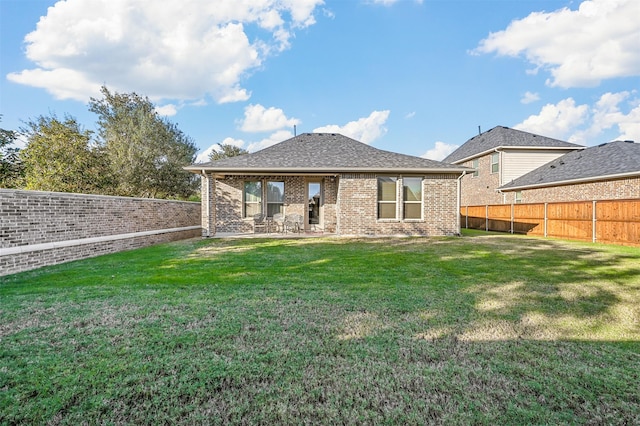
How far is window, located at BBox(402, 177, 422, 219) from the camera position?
1199 cm

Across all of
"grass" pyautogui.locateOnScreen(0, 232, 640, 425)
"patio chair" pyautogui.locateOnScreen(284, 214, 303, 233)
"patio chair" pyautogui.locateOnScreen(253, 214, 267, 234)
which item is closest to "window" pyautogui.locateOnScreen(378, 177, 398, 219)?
"patio chair" pyautogui.locateOnScreen(284, 214, 303, 233)

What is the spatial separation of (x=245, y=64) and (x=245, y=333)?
17.4 m

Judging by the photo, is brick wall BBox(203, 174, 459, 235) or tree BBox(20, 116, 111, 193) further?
tree BBox(20, 116, 111, 193)

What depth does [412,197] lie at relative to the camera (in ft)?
39.6

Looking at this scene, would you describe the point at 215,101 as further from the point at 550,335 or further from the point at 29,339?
the point at 550,335

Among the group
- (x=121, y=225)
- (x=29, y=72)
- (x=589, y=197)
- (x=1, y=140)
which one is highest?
(x=29, y=72)

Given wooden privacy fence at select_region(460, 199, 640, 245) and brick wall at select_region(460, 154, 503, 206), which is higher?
brick wall at select_region(460, 154, 503, 206)

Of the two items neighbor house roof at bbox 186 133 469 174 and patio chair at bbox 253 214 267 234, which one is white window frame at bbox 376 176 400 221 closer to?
neighbor house roof at bbox 186 133 469 174

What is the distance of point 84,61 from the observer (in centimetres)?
1675

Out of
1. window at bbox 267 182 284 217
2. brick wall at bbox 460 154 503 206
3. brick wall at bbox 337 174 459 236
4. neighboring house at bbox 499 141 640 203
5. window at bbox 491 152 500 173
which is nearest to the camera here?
brick wall at bbox 337 174 459 236

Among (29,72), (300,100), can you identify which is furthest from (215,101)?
(29,72)

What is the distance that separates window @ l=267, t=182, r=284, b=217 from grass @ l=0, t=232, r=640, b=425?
779cm

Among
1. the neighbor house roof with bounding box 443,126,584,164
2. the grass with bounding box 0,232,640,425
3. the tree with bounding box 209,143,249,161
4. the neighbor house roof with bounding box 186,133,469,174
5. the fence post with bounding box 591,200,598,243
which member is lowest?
the grass with bounding box 0,232,640,425

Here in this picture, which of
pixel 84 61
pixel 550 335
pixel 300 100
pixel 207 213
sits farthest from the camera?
pixel 300 100
